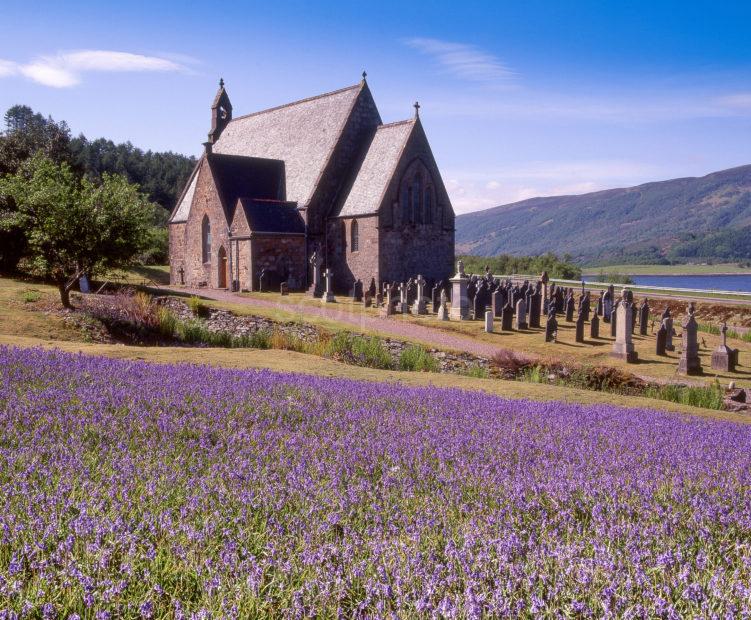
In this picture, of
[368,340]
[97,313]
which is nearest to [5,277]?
[97,313]

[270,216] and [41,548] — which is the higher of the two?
[270,216]

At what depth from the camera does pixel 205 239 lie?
41938 mm

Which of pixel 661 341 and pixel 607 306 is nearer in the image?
pixel 661 341

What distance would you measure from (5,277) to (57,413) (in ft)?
Result: 90.3

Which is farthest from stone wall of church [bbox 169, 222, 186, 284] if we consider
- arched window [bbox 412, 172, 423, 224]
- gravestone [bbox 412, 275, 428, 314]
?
gravestone [bbox 412, 275, 428, 314]

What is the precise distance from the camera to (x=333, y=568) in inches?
118

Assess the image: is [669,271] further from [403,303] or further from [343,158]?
[403,303]

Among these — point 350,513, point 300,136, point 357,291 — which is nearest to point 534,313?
point 357,291

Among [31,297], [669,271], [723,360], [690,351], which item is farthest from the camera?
[669,271]

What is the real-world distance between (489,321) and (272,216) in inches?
716

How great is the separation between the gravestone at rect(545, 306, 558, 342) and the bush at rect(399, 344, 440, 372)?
679cm

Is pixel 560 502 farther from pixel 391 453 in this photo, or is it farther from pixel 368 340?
pixel 368 340

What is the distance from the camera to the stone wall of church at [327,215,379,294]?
36562mm

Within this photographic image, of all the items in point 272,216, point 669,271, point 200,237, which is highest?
point 272,216
